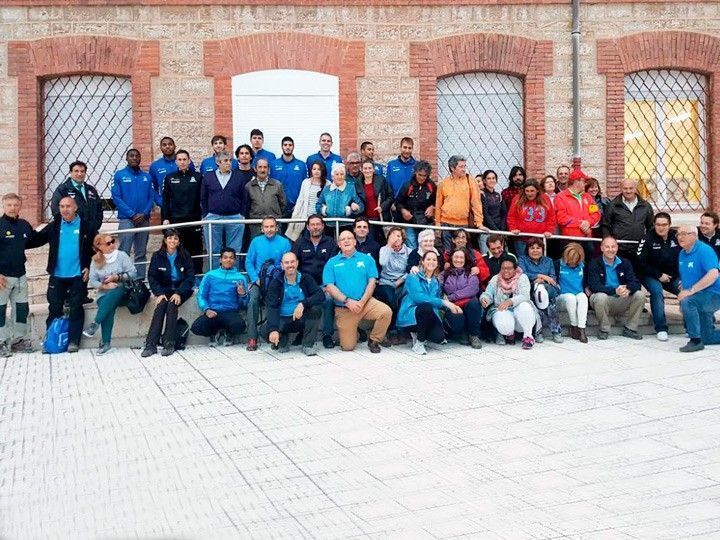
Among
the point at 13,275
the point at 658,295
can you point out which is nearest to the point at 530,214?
the point at 658,295

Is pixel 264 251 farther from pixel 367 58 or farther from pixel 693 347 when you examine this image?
pixel 693 347

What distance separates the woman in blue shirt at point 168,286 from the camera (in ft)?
31.2

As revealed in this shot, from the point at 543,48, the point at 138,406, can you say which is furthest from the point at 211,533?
the point at 543,48

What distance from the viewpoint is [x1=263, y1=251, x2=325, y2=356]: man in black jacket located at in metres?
9.35

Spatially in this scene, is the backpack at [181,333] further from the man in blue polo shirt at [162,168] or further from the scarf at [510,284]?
the scarf at [510,284]

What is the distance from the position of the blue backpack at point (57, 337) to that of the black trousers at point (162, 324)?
3.24 ft

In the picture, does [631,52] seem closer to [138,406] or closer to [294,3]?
[294,3]

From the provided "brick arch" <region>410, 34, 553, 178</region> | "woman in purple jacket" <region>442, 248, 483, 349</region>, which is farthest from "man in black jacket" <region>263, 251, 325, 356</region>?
"brick arch" <region>410, 34, 553, 178</region>

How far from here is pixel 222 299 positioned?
975 centimetres

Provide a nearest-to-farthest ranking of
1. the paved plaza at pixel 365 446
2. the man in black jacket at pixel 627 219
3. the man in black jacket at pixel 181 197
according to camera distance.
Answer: the paved plaza at pixel 365 446
the man in black jacket at pixel 181 197
the man in black jacket at pixel 627 219

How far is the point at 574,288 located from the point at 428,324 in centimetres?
202

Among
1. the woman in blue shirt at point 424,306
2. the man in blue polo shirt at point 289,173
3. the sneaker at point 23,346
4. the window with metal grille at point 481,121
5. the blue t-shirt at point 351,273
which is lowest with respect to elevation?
the sneaker at point 23,346

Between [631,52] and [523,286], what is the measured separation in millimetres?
5874

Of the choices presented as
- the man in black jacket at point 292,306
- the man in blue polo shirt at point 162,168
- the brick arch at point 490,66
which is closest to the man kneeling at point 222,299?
the man in black jacket at point 292,306
